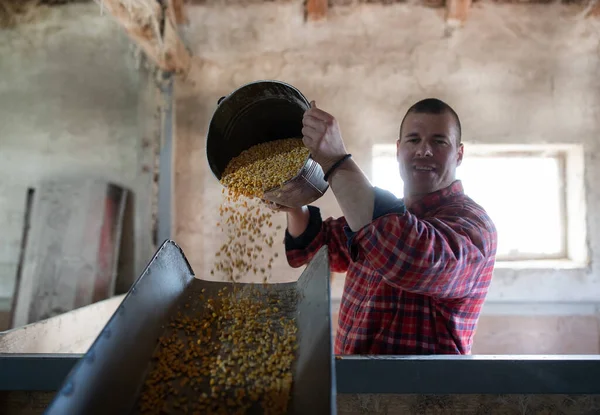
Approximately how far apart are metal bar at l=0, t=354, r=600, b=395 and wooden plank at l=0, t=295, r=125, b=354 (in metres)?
1.24

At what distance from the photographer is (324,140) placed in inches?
38.5

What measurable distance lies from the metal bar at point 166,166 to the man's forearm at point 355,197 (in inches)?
85.7

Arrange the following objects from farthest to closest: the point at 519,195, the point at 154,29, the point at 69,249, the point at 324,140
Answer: the point at 519,195 → the point at 69,249 → the point at 154,29 → the point at 324,140

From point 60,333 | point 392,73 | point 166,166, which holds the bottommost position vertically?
point 60,333

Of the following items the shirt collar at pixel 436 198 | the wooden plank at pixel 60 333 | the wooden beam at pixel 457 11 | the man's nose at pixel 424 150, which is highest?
the wooden beam at pixel 457 11

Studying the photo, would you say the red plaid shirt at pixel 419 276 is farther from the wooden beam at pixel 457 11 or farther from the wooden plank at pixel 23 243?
the wooden plank at pixel 23 243

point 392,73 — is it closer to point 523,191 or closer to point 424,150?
point 523,191

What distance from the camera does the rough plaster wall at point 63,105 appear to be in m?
3.07

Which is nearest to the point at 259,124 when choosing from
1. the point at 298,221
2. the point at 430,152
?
the point at 298,221

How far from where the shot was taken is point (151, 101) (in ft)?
9.70

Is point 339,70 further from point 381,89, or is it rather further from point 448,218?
point 448,218

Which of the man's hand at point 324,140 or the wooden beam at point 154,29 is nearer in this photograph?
the man's hand at point 324,140

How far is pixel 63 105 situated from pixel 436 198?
122 inches

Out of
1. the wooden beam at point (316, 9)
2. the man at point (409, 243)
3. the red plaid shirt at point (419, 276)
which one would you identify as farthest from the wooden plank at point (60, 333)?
the wooden beam at point (316, 9)
